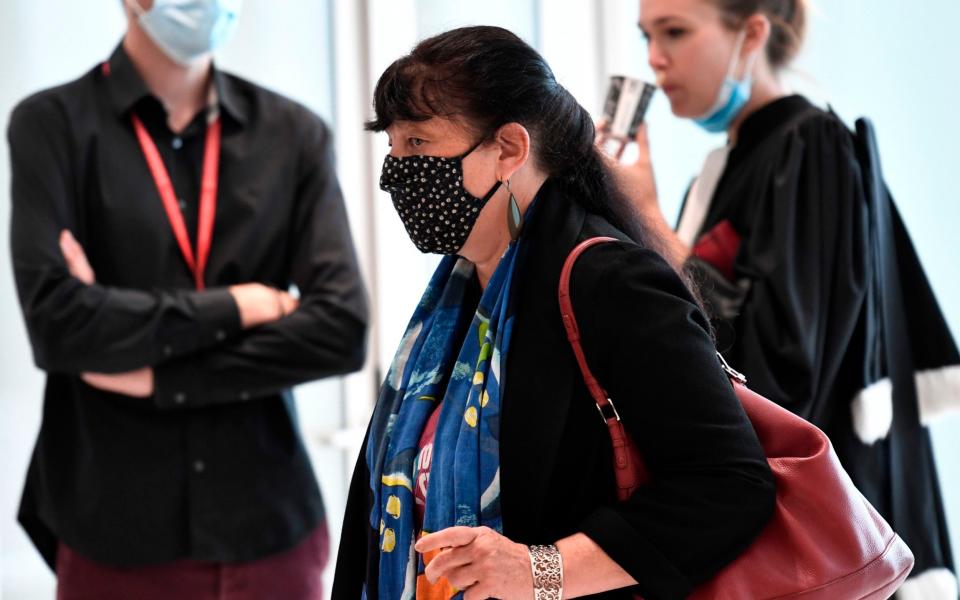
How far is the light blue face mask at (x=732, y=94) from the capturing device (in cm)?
264

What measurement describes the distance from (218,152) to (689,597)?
1.65 metres

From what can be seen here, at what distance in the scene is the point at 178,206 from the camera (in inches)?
99.0

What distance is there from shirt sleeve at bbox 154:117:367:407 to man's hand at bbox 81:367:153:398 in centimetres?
2

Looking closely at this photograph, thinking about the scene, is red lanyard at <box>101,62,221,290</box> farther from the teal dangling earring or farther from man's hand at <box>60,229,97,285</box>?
the teal dangling earring

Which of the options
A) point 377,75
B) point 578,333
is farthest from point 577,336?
point 377,75

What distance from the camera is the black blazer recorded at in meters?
1.34

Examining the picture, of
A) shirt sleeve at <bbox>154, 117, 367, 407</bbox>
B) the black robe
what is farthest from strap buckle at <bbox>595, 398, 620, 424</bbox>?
shirt sleeve at <bbox>154, 117, 367, 407</bbox>

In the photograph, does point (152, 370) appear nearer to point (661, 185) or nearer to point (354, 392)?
point (354, 392)

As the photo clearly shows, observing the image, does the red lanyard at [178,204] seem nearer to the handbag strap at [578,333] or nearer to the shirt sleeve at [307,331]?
the shirt sleeve at [307,331]

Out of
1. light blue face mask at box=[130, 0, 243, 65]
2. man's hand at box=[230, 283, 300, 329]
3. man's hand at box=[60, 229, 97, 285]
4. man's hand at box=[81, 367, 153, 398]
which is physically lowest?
man's hand at box=[81, 367, 153, 398]

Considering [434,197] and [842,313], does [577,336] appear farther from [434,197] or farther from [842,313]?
[842,313]

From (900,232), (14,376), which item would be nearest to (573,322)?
(900,232)

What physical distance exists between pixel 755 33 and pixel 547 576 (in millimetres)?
1703

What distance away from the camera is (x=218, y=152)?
260 centimetres
